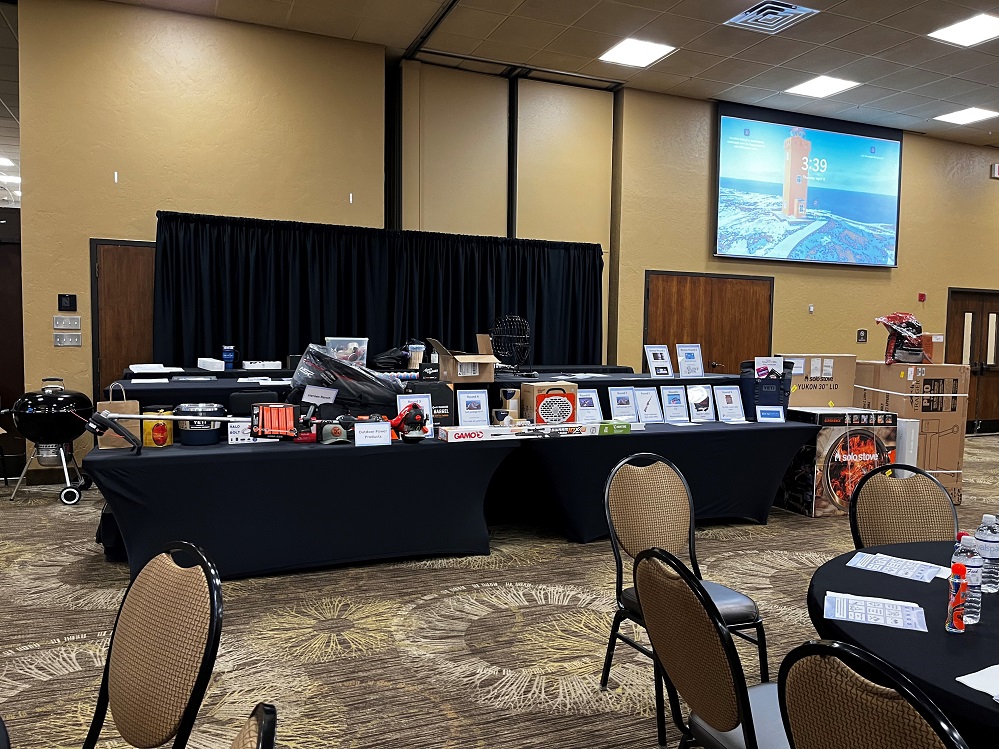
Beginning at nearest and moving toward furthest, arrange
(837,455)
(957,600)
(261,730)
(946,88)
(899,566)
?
(261,730) → (957,600) → (899,566) → (837,455) → (946,88)

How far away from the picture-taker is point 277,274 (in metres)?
6.34

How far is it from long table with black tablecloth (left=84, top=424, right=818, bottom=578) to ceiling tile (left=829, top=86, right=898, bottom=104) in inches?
188

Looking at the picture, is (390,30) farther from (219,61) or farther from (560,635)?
(560,635)

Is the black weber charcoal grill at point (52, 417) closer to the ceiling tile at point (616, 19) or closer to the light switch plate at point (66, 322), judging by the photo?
the light switch plate at point (66, 322)

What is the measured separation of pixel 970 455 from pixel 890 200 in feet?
10.4

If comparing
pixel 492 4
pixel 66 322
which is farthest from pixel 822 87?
pixel 66 322

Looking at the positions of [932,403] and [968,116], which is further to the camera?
[968,116]

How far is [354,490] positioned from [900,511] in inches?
97.3

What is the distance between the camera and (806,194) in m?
8.57

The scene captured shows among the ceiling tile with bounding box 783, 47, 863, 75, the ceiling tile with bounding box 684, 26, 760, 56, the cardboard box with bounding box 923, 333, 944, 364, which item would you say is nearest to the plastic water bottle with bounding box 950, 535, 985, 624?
the cardboard box with bounding box 923, 333, 944, 364

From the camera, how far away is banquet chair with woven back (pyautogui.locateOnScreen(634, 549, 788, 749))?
1540 mm

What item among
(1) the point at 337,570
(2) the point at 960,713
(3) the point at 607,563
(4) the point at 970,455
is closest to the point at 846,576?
(2) the point at 960,713

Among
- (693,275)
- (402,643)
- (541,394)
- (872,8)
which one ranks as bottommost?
(402,643)

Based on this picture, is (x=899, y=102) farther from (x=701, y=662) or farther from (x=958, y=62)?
(x=701, y=662)
